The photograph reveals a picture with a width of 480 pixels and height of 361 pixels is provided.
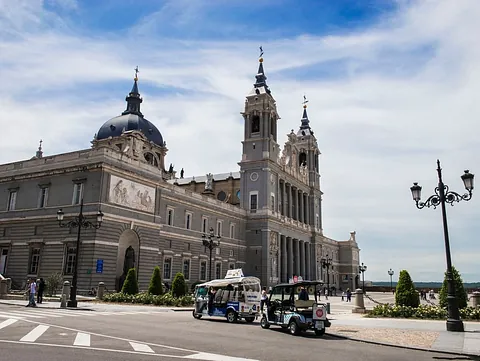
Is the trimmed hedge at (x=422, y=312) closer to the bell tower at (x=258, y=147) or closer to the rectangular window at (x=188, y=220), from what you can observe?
the rectangular window at (x=188, y=220)

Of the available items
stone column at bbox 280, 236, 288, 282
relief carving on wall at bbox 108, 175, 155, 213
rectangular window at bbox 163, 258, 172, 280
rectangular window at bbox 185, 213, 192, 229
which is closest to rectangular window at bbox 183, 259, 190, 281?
rectangular window at bbox 163, 258, 172, 280

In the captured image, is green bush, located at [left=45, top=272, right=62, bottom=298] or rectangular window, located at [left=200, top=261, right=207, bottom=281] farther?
rectangular window, located at [left=200, top=261, right=207, bottom=281]

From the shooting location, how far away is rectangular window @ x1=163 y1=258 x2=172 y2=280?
4411 centimetres

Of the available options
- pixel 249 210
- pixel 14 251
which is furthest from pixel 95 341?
pixel 249 210

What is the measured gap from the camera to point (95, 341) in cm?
1198

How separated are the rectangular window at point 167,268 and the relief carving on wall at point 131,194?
23.1 ft

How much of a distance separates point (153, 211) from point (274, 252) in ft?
86.4

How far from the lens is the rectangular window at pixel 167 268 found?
44.1m

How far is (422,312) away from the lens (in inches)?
899

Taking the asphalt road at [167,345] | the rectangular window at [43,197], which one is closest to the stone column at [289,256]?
the rectangular window at [43,197]

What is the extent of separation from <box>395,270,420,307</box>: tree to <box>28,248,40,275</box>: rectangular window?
2781 centimetres

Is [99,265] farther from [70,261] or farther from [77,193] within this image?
[77,193]

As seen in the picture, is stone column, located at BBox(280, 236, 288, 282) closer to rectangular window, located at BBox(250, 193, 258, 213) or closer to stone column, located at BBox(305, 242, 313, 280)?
rectangular window, located at BBox(250, 193, 258, 213)

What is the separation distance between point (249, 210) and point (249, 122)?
1350 centimetres
